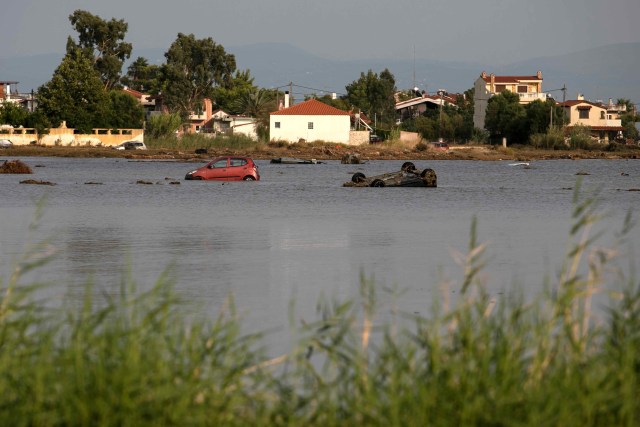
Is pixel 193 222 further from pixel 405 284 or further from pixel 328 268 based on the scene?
pixel 405 284

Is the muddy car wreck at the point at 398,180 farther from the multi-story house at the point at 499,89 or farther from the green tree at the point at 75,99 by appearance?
the multi-story house at the point at 499,89

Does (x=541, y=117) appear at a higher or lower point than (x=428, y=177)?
higher

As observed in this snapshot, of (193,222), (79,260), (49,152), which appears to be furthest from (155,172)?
(79,260)

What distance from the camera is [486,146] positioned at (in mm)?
116000

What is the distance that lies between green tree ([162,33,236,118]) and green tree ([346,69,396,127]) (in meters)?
24.2

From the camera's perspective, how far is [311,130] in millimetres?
108062

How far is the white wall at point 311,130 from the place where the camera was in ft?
353

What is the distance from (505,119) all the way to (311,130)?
2467 centimetres

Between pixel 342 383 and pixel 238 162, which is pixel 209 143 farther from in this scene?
pixel 342 383

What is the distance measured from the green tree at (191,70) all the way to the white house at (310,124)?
2486 cm

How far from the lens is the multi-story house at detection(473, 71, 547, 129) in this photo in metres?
132

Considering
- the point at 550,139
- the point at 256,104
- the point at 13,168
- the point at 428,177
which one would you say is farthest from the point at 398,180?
the point at 256,104

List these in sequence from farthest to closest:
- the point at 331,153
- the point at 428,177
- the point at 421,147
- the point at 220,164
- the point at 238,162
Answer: the point at 421,147 < the point at 331,153 < the point at 238,162 < the point at 220,164 < the point at 428,177

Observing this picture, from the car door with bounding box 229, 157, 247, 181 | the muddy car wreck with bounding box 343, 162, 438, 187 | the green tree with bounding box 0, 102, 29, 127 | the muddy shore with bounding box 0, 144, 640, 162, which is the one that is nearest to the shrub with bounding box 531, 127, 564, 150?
the muddy shore with bounding box 0, 144, 640, 162
